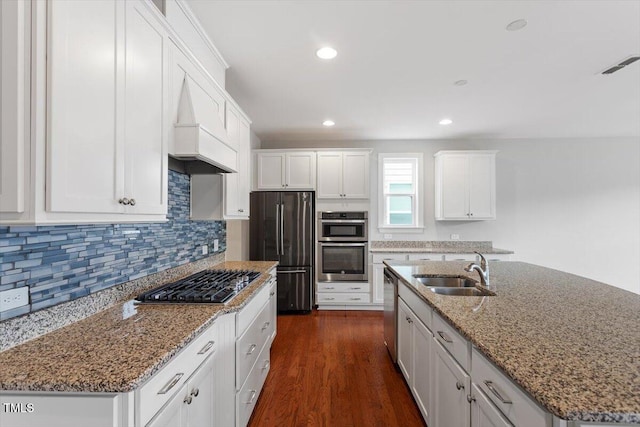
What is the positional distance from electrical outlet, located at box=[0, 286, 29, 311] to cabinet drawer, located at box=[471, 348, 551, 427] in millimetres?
1735

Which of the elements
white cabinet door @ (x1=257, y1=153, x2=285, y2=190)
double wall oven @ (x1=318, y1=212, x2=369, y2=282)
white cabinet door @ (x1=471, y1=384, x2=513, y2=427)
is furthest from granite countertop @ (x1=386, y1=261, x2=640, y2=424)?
white cabinet door @ (x1=257, y1=153, x2=285, y2=190)

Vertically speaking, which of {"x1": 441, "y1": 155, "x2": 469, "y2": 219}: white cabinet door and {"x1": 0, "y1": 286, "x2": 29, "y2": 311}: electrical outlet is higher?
{"x1": 441, "y1": 155, "x2": 469, "y2": 219}: white cabinet door

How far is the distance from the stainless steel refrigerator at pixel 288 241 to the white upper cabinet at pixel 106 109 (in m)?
2.78

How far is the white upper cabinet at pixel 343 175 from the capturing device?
4.45 metres

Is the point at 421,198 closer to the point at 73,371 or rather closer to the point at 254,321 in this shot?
the point at 254,321

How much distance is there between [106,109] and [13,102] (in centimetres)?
29

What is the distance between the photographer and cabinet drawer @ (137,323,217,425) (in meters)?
0.90

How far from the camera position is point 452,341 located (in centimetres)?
140

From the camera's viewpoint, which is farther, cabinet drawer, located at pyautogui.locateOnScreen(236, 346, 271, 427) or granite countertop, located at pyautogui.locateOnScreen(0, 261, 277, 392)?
cabinet drawer, located at pyautogui.locateOnScreen(236, 346, 271, 427)

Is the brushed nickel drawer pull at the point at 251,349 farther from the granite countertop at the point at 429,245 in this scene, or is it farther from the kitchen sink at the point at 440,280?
the granite countertop at the point at 429,245

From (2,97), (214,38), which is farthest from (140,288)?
(214,38)

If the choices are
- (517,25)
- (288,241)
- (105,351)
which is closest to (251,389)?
(105,351)

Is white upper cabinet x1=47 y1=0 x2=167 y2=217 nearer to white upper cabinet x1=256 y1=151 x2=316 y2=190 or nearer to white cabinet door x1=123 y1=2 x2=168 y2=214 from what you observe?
white cabinet door x1=123 y1=2 x2=168 y2=214

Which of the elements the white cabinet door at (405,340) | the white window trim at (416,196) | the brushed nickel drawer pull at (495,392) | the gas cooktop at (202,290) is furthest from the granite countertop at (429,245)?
the brushed nickel drawer pull at (495,392)
